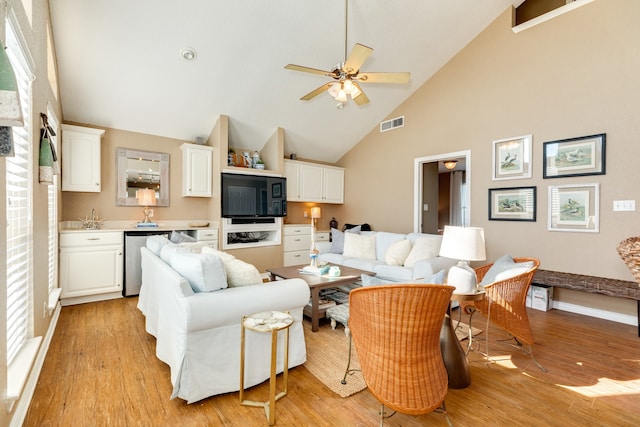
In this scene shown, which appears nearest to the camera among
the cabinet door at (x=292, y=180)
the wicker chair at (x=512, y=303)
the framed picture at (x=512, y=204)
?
the wicker chair at (x=512, y=303)

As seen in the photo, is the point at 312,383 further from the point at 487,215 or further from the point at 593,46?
the point at 593,46

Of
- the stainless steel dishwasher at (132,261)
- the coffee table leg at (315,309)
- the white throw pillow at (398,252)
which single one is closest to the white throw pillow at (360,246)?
the white throw pillow at (398,252)

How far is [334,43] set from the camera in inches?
161

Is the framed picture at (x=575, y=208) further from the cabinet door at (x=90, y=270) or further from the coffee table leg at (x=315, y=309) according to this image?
the cabinet door at (x=90, y=270)

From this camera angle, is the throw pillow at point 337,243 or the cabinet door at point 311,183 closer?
the throw pillow at point 337,243

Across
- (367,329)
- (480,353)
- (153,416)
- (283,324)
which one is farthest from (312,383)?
(480,353)

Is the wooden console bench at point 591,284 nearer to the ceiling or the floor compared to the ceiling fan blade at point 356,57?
nearer to the floor

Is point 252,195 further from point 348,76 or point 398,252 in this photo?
point 348,76

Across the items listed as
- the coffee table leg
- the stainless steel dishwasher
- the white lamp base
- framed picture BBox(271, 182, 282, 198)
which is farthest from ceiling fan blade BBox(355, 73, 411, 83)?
the stainless steel dishwasher

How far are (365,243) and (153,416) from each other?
3.45 m

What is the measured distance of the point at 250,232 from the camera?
5.51 metres

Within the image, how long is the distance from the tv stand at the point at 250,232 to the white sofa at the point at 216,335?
8.90ft

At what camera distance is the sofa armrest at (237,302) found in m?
1.83

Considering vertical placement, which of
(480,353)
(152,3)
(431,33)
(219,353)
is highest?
(431,33)
